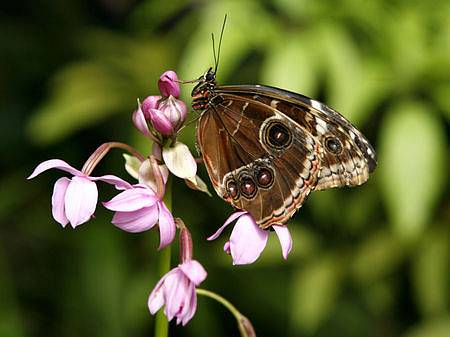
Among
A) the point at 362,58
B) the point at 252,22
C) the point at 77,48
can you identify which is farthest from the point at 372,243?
the point at 77,48

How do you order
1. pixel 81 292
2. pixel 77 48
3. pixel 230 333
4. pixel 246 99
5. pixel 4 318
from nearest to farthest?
pixel 246 99, pixel 4 318, pixel 81 292, pixel 230 333, pixel 77 48

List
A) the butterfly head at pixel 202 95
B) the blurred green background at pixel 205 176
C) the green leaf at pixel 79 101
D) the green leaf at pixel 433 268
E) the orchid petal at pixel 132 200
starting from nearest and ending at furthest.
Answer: the orchid petal at pixel 132 200 → the butterfly head at pixel 202 95 → the blurred green background at pixel 205 176 → the green leaf at pixel 433 268 → the green leaf at pixel 79 101

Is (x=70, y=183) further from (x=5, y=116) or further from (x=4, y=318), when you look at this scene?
(x=5, y=116)

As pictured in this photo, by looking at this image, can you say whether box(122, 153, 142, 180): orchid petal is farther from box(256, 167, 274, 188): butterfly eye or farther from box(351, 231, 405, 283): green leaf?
box(351, 231, 405, 283): green leaf

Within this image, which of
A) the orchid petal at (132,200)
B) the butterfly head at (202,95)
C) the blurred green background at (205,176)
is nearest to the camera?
the orchid petal at (132,200)

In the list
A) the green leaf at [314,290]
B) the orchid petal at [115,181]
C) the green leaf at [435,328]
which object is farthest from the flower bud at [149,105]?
the green leaf at [435,328]

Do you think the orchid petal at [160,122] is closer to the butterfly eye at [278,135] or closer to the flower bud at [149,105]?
the flower bud at [149,105]

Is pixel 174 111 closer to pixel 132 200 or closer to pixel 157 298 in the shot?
pixel 132 200
